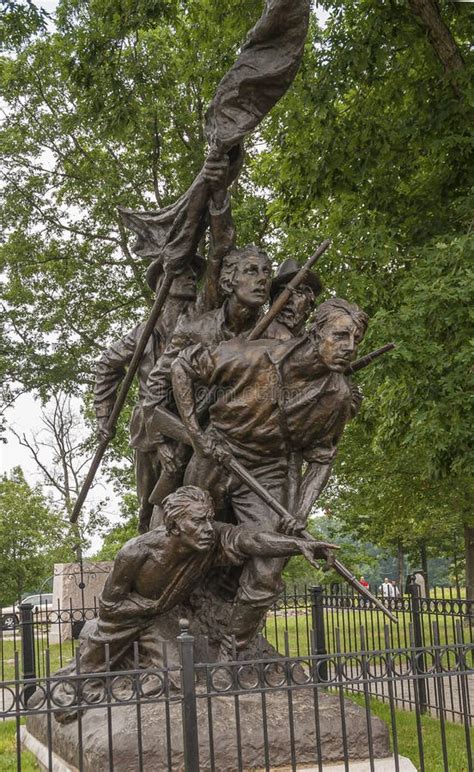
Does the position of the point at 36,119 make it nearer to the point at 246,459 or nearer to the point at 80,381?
the point at 80,381

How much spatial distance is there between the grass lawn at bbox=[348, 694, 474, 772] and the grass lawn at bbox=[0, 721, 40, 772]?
8.61ft

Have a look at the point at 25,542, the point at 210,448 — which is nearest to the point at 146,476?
the point at 210,448

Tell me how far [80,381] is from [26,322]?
6.61 feet

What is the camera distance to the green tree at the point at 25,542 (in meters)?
20.3

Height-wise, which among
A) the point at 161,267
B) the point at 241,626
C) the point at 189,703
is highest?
the point at 161,267

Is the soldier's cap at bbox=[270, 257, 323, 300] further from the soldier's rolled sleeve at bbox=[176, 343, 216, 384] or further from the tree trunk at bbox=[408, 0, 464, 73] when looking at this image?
the tree trunk at bbox=[408, 0, 464, 73]

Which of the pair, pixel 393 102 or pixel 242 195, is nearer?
pixel 393 102

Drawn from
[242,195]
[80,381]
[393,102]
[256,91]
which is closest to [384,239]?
[393,102]

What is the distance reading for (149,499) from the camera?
6707 millimetres

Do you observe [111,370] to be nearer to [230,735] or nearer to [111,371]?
[111,371]

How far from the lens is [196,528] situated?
5.50 meters

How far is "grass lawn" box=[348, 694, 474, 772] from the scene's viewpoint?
711 centimetres

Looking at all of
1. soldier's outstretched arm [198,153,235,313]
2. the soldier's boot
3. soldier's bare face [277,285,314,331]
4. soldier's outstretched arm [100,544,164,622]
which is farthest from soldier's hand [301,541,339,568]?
soldier's outstretched arm [198,153,235,313]

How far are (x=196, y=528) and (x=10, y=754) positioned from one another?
11.5ft
